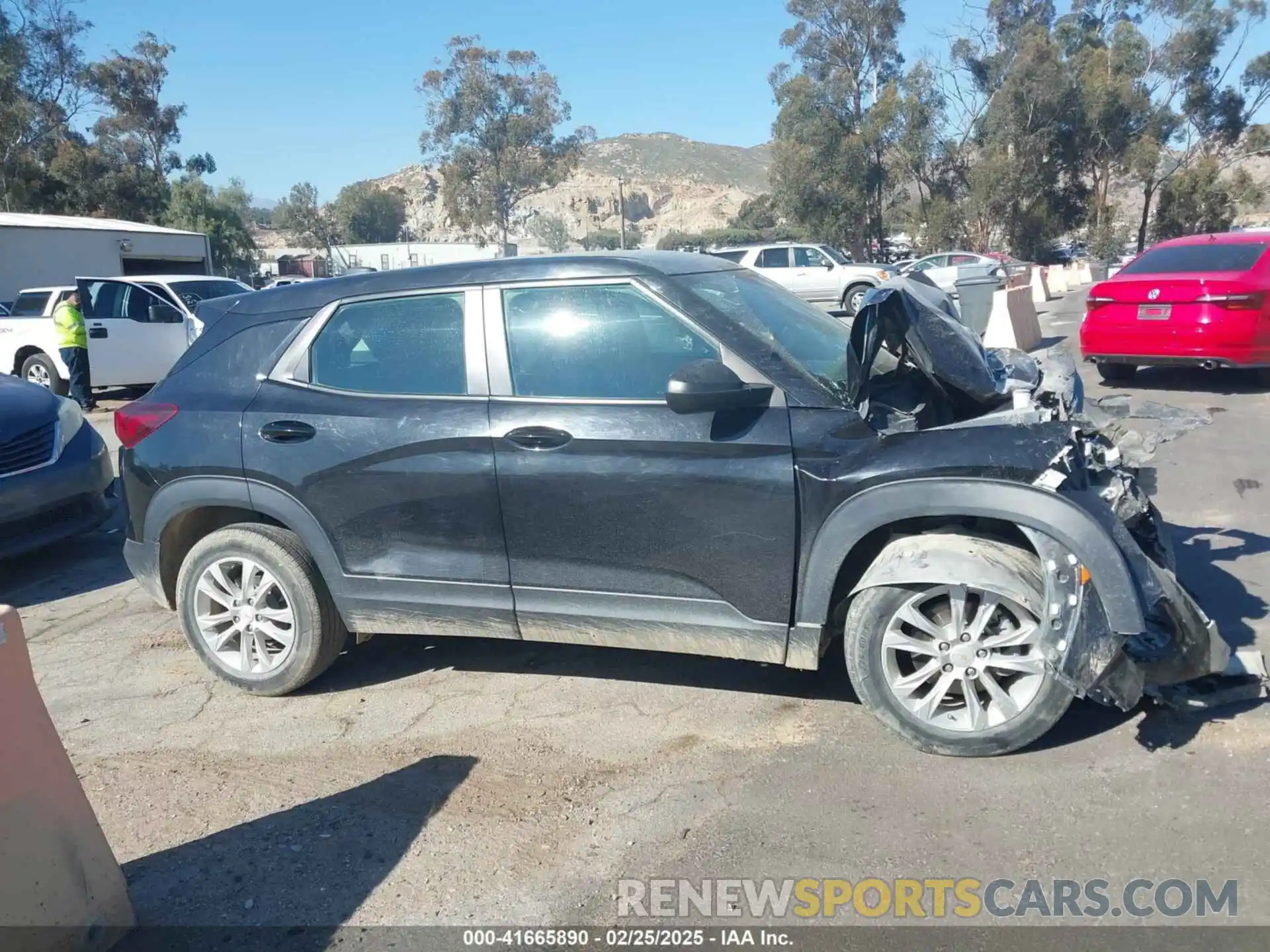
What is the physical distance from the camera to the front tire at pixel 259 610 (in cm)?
420

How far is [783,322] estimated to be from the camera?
4.10m

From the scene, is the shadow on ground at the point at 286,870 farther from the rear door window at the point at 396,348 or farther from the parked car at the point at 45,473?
the parked car at the point at 45,473

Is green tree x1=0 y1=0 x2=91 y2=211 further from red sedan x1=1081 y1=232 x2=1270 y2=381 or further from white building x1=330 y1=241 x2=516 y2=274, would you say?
red sedan x1=1081 y1=232 x2=1270 y2=381

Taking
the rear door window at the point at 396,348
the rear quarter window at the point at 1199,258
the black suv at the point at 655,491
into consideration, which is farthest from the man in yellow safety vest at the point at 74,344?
the rear quarter window at the point at 1199,258

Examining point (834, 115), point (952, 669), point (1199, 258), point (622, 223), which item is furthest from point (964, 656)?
point (834, 115)

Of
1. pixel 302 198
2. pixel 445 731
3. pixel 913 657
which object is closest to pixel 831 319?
pixel 913 657

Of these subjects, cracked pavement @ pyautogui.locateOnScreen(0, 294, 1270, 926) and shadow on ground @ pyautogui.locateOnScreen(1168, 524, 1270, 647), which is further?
shadow on ground @ pyautogui.locateOnScreen(1168, 524, 1270, 647)

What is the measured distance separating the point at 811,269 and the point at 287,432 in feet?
68.1

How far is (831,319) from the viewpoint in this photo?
4.61 m

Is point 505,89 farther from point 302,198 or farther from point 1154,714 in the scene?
point 1154,714

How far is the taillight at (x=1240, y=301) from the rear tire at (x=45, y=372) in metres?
14.4

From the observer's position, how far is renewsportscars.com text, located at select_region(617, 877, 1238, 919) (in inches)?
108

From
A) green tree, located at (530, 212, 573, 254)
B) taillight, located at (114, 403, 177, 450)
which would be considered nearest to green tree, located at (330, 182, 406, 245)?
green tree, located at (530, 212, 573, 254)

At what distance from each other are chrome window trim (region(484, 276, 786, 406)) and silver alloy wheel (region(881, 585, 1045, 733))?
0.92 meters
